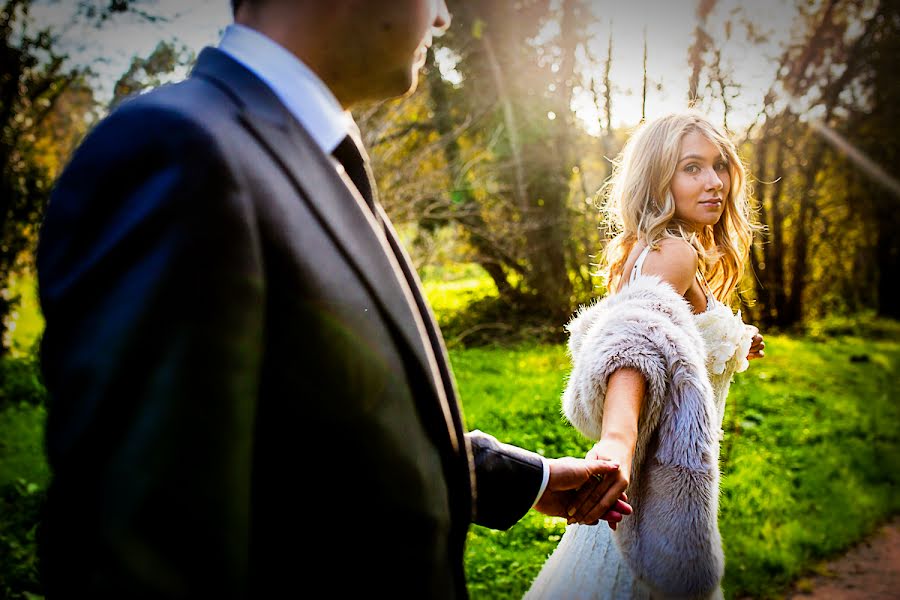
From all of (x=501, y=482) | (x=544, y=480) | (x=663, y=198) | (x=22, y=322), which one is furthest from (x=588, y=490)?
(x=22, y=322)

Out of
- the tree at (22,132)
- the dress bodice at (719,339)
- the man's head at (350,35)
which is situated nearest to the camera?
the man's head at (350,35)

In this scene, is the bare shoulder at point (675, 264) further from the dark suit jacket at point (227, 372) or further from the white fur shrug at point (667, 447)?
the dark suit jacket at point (227, 372)

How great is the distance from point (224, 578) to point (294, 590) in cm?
18

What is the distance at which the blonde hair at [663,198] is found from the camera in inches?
85.5

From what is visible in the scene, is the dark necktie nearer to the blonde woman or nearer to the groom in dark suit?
the groom in dark suit

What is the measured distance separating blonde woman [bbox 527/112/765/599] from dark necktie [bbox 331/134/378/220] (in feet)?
3.22

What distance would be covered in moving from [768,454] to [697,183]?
4611mm

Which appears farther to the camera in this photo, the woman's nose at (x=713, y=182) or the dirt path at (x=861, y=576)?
the dirt path at (x=861, y=576)

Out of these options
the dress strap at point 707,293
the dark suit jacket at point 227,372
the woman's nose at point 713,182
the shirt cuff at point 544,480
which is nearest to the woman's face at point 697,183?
the woman's nose at point 713,182

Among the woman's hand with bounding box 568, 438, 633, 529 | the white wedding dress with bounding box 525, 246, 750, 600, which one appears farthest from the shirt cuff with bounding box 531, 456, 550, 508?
the white wedding dress with bounding box 525, 246, 750, 600

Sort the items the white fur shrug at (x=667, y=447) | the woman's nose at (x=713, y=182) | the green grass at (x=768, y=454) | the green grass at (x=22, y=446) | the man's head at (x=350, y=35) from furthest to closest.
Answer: the green grass at (x=22, y=446)
the green grass at (x=768, y=454)
the woman's nose at (x=713, y=182)
the white fur shrug at (x=667, y=447)
the man's head at (x=350, y=35)

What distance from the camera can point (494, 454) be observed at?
5.08 feet

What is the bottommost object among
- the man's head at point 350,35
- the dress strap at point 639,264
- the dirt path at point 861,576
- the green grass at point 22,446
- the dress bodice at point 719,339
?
the dirt path at point 861,576

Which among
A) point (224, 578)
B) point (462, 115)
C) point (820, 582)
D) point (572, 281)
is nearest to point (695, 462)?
point (224, 578)
